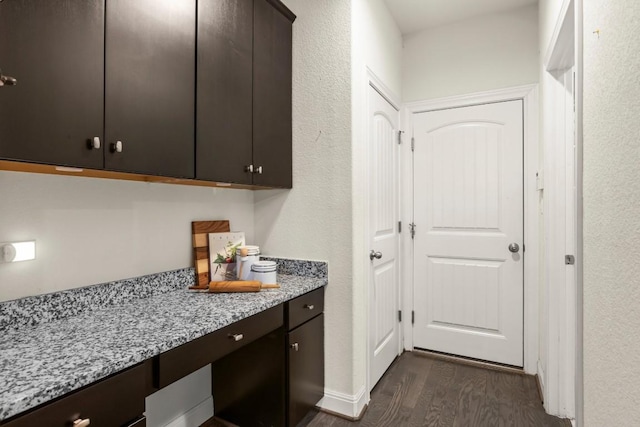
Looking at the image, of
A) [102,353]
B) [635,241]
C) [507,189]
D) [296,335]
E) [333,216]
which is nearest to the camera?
[635,241]

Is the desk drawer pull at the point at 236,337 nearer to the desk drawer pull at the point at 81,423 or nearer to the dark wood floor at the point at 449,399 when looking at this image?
the desk drawer pull at the point at 81,423

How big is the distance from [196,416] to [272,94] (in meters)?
1.81

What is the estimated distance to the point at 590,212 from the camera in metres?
1.10

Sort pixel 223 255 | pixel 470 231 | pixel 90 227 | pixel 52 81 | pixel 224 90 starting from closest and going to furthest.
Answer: pixel 52 81
pixel 90 227
pixel 224 90
pixel 223 255
pixel 470 231

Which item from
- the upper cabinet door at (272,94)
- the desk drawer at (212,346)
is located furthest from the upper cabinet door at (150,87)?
the desk drawer at (212,346)

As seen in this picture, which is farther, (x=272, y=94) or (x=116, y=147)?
(x=272, y=94)

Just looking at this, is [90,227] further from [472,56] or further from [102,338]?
[472,56]

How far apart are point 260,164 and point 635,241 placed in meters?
1.54

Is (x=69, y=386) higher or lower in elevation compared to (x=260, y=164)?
lower

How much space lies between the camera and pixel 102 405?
0.90 m

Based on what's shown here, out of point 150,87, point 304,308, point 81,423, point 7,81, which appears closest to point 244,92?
point 150,87

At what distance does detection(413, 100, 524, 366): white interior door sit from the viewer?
2566 mm

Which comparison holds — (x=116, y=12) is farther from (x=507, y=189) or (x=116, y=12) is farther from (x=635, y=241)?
(x=507, y=189)

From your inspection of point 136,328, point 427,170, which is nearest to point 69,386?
point 136,328
